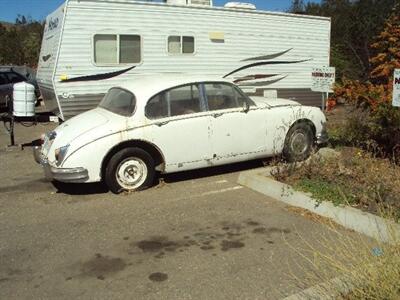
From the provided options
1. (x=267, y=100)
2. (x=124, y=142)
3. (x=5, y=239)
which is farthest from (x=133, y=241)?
(x=267, y=100)

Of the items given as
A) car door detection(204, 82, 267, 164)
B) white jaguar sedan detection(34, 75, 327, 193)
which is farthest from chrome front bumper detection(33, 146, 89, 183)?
car door detection(204, 82, 267, 164)

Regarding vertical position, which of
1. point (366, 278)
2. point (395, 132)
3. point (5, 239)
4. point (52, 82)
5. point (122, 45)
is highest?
point (122, 45)

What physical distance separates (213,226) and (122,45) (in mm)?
6133

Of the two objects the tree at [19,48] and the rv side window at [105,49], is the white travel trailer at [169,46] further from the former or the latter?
the tree at [19,48]

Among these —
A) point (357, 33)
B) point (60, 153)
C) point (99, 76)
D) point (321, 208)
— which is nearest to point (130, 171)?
point (60, 153)

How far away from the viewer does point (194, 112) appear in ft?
23.6

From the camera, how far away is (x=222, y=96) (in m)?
7.48

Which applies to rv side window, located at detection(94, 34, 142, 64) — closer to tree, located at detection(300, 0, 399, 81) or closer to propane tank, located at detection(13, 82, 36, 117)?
propane tank, located at detection(13, 82, 36, 117)

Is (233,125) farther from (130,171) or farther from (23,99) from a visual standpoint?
(23,99)

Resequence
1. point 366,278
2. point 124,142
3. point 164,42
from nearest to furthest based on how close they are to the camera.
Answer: point 366,278 → point 124,142 → point 164,42

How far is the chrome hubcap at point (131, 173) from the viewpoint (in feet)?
22.3

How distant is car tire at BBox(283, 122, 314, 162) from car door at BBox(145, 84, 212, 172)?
1460 mm

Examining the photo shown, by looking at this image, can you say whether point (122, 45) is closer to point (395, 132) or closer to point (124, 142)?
point (124, 142)

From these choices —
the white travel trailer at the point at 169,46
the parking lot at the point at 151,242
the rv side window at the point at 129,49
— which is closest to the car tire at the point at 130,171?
the parking lot at the point at 151,242
